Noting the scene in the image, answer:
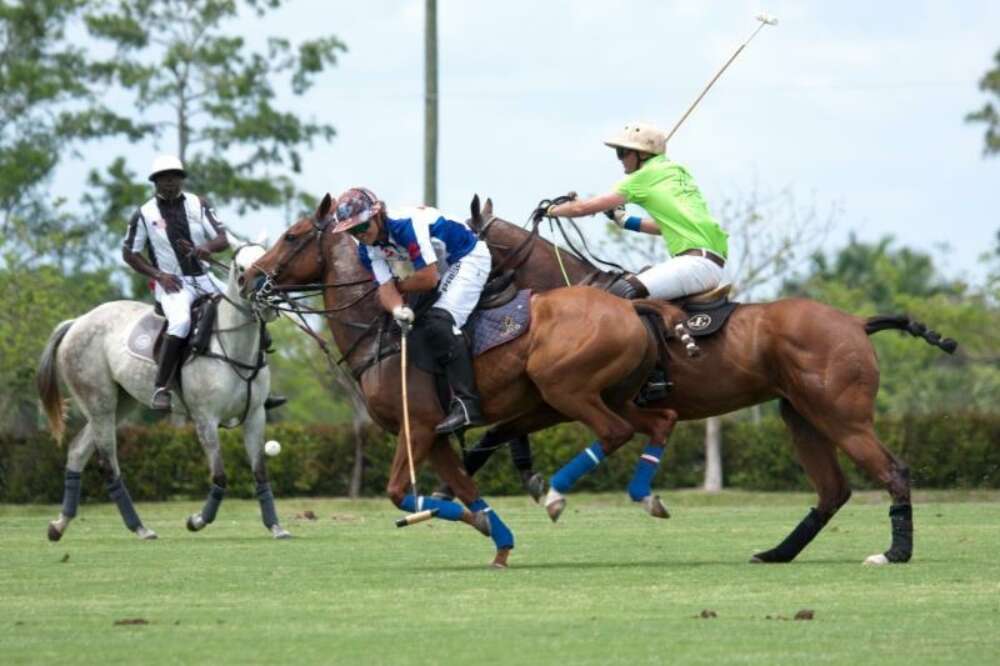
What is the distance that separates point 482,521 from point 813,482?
241 centimetres

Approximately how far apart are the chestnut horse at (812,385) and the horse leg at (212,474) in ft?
15.9

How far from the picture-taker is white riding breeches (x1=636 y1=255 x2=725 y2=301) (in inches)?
595

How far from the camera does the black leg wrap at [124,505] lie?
18938 millimetres

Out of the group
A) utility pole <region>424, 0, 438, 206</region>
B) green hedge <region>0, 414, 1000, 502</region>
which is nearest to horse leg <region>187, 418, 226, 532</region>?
green hedge <region>0, 414, 1000, 502</region>

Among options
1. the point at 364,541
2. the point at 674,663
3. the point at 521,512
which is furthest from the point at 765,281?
the point at 674,663

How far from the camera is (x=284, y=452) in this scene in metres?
30.9

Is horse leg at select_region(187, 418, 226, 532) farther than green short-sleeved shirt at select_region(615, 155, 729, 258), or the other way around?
horse leg at select_region(187, 418, 226, 532)

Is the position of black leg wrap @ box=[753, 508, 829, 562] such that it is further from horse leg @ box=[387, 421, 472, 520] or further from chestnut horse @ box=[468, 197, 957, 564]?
horse leg @ box=[387, 421, 472, 520]

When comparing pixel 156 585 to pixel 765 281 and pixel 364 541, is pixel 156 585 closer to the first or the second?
pixel 364 541

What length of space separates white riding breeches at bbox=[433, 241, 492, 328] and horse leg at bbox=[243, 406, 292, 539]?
4.32 m

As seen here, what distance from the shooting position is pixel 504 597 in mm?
12102

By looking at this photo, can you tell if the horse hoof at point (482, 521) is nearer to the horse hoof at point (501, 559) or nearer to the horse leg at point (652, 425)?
the horse hoof at point (501, 559)

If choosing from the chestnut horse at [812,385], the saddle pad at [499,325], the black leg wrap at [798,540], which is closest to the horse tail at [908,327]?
the chestnut horse at [812,385]

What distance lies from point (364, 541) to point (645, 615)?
6.93m
